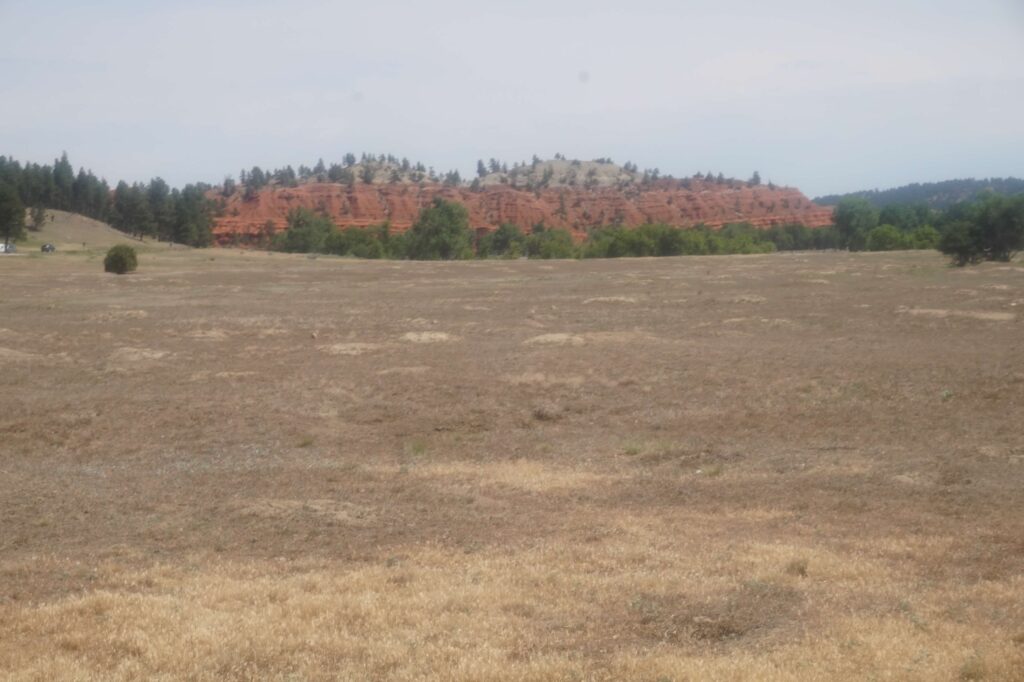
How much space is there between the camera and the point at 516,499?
1441cm

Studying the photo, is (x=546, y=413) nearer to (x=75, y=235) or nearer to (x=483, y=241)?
(x=75, y=235)

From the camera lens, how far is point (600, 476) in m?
16.4

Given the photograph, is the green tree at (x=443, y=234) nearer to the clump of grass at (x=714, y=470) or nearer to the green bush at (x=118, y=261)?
the green bush at (x=118, y=261)

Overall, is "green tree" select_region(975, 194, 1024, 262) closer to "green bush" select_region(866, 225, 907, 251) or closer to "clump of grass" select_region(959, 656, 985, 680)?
"green bush" select_region(866, 225, 907, 251)

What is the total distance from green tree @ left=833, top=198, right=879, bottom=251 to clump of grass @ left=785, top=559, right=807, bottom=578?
508 feet

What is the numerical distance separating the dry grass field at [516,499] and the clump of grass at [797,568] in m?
0.02

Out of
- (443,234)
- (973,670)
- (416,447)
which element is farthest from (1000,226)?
(973,670)

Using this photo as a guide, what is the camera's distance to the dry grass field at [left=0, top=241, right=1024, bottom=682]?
7.62m

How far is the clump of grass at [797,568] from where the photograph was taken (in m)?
9.67

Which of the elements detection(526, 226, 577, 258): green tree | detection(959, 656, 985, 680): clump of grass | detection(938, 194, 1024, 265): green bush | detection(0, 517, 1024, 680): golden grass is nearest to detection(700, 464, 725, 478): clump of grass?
detection(0, 517, 1024, 680): golden grass

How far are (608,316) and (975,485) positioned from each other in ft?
88.6

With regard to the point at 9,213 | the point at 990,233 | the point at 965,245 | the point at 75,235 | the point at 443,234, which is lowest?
the point at 965,245

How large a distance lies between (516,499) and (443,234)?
115 meters

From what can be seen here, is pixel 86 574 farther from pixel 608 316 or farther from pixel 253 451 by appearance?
pixel 608 316
